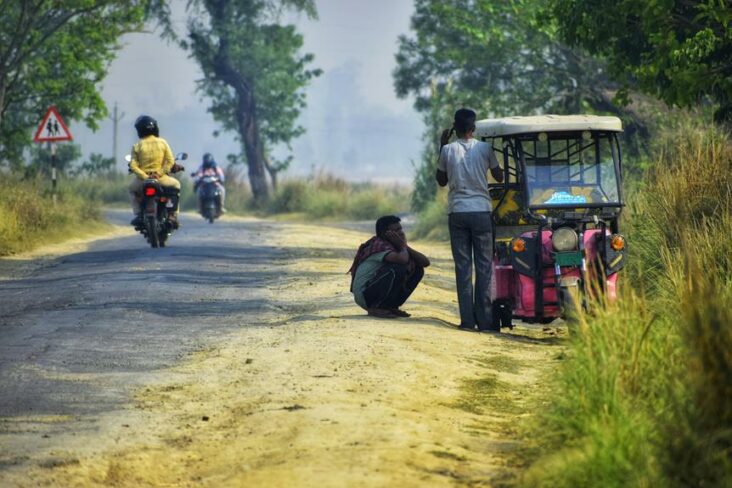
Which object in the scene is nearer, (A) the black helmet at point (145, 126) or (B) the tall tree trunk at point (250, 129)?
(A) the black helmet at point (145, 126)

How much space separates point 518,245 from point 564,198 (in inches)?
33.8

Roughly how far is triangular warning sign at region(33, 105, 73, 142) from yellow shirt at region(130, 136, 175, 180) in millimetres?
11034

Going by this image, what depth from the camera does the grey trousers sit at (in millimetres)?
14133

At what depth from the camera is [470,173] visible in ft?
46.4

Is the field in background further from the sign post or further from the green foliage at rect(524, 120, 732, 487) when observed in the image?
the green foliage at rect(524, 120, 732, 487)

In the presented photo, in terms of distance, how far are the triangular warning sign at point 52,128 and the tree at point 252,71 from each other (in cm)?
2317

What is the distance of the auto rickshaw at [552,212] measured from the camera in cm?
1362

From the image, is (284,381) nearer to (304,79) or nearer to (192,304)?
(192,304)

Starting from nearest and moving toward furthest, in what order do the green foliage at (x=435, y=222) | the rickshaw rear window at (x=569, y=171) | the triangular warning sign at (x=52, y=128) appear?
the rickshaw rear window at (x=569, y=171), the green foliage at (x=435, y=222), the triangular warning sign at (x=52, y=128)

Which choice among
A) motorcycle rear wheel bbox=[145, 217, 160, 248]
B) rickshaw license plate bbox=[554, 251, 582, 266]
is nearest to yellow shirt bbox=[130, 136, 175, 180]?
motorcycle rear wheel bbox=[145, 217, 160, 248]

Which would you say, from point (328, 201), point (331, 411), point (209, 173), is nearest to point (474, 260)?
point (331, 411)

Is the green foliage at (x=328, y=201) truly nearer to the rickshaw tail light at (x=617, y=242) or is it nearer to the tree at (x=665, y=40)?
the tree at (x=665, y=40)

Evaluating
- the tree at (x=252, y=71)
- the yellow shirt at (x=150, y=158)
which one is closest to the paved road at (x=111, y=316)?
A: the yellow shirt at (x=150, y=158)

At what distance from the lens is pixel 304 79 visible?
71.2 meters
